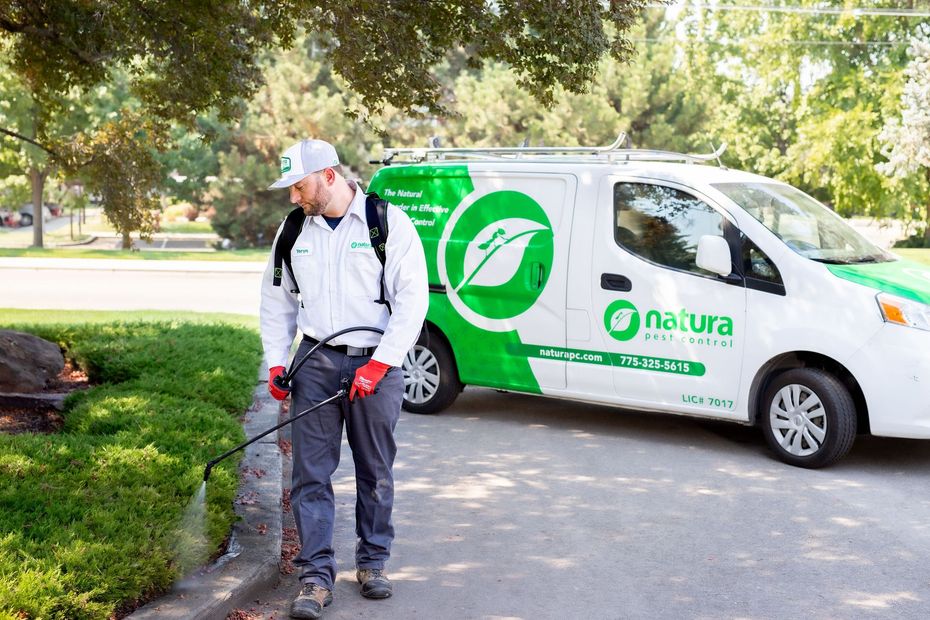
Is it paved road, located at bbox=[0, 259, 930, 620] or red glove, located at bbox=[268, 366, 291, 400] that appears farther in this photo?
paved road, located at bbox=[0, 259, 930, 620]

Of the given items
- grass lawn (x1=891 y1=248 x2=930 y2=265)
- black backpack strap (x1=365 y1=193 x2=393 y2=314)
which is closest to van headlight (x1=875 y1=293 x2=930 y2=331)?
black backpack strap (x1=365 y1=193 x2=393 y2=314)

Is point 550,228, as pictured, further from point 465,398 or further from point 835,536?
point 835,536

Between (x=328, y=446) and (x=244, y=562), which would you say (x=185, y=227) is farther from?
(x=328, y=446)

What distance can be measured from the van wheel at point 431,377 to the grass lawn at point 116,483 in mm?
1298

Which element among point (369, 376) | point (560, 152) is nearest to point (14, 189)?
point (560, 152)

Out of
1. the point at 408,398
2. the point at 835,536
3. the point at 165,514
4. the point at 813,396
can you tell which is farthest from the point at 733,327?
the point at 165,514

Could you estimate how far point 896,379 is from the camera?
6941 millimetres

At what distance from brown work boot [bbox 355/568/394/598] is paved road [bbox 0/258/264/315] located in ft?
41.1

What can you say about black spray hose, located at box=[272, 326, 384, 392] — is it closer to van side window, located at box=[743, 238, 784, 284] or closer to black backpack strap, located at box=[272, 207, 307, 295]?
black backpack strap, located at box=[272, 207, 307, 295]

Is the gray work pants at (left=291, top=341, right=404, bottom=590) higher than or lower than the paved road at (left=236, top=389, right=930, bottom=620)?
higher

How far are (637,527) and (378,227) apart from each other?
240cm

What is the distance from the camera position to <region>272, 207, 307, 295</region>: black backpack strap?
495 centimetres

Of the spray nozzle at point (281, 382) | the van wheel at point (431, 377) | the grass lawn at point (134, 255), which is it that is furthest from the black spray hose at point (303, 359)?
the grass lawn at point (134, 255)

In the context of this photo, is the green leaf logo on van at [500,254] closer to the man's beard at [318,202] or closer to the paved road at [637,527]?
the paved road at [637,527]
